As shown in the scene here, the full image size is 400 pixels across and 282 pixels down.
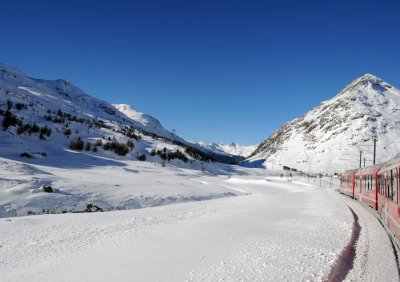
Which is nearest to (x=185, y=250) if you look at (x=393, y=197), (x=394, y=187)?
(x=394, y=187)

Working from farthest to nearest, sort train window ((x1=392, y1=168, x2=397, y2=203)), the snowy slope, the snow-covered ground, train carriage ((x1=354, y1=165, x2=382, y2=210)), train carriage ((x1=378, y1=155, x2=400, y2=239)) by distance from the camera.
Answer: the snowy slope, train carriage ((x1=354, y1=165, x2=382, y2=210)), train window ((x1=392, y1=168, x2=397, y2=203)), train carriage ((x1=378, y1=155, x2=400, y2=239)), the snow-covered ground

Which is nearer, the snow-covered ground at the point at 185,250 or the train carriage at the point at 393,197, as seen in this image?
the snow-covered ground at the point at 185,250

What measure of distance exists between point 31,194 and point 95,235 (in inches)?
515

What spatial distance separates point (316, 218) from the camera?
1769cm

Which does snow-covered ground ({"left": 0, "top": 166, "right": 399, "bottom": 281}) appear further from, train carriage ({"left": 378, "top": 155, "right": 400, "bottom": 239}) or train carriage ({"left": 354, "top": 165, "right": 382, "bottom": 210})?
train carriage ({"left": 354, "top": 165, "right": 382, "bottom": 210})

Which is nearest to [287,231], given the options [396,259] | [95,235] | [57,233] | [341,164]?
[396,259]

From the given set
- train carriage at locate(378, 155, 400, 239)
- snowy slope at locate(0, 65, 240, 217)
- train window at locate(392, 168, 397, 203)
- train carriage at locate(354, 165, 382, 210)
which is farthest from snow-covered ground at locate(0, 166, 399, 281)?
snowy slope at locate(0, 65, 240, 217)

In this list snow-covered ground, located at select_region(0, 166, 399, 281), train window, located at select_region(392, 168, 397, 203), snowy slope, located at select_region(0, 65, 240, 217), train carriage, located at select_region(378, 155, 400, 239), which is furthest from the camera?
snowy slope, located at select_region(0, 65, 240, 217)

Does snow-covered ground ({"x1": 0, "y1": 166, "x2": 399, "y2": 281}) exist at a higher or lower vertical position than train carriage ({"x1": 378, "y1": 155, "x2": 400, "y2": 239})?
lower

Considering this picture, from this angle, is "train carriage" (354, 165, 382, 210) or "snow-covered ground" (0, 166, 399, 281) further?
"train carriage" (354, 165, 382, 210)

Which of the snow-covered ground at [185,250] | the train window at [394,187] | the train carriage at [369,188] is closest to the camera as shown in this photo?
the snow-covered ground at [185,250]

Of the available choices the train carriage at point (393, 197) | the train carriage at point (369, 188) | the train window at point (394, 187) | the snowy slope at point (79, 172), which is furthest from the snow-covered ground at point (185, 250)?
the snowy slope at point (79, 172)

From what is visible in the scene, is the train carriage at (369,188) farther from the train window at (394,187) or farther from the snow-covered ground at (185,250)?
the train window at (394,187)

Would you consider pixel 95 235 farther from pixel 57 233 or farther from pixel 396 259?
pixel 396 259
